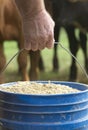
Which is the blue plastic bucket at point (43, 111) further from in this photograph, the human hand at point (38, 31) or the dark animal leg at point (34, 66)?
the dark animal leg at point (34, 66)

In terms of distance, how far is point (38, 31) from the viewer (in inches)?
113

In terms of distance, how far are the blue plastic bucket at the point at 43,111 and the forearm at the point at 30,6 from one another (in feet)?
1.70

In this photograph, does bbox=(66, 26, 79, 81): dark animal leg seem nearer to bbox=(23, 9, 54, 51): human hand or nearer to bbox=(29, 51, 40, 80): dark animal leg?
bbox=(29, 51, 40, 80): dark animal leg

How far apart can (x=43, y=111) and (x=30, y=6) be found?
0.64 meters

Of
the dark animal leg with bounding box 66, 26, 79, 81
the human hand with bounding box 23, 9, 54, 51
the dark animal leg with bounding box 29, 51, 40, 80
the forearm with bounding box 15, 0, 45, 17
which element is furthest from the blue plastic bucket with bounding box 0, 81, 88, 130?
the dark animal leg with bounding box 66, 26, 79, 81

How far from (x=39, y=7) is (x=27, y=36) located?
173mm

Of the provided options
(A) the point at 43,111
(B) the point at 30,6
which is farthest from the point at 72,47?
(A) the point at 43,111

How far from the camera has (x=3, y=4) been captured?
6.42 meters

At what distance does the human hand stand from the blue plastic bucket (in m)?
0.38

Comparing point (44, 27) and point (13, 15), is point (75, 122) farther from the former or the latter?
point (13, 15)

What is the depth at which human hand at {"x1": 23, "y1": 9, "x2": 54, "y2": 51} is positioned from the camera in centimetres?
288

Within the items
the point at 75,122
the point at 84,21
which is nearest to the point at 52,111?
the point at 75,122

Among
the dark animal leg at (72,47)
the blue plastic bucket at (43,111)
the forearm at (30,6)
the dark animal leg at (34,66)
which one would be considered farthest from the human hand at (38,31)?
the dark animal leg at (72,47)

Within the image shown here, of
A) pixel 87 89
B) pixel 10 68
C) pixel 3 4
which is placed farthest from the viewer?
pixel 10 68
